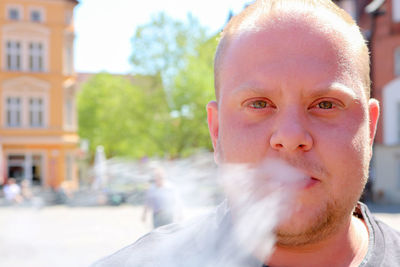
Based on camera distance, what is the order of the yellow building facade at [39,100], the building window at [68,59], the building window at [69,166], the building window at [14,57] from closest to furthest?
1. the building window at [14,57]
2. the yellow building facade at [39,100]
3. the building window at [68,59]
4. the building window at [69,166]

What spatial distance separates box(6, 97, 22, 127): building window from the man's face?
25.3 meters

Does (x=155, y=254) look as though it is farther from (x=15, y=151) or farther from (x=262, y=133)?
(x=15, y=151)

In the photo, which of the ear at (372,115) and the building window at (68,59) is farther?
the building window at (68,59)

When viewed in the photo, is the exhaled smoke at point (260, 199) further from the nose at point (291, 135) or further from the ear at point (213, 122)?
the ear at point (213, 122)

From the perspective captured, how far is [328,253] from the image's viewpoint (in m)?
0.84

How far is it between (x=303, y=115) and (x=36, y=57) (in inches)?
1006

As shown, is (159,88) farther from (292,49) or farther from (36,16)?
(292,49)

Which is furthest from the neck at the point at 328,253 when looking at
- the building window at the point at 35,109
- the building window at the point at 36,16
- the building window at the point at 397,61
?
the building window at the point at 35,109

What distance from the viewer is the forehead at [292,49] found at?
0.74 meters

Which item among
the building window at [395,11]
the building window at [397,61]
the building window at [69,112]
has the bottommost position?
the building window at [69,112]

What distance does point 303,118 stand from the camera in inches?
28.8

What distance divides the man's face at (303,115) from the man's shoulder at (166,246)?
0.14 meters

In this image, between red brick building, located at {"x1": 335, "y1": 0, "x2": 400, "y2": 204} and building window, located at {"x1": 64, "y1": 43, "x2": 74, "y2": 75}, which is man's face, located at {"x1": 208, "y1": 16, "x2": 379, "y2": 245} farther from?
building window, located at {"x1": 64, "y1": 43, "x2": 74, "y2": 75}

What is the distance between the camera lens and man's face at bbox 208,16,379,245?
0.70 meters
